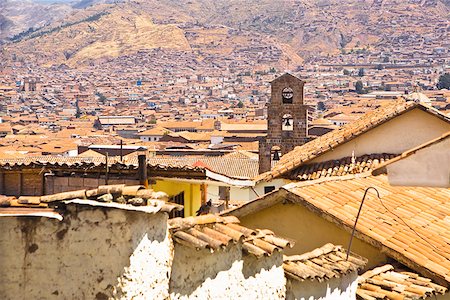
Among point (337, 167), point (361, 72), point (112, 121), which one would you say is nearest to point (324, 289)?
point (337, 167)

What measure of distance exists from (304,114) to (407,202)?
16063 mm

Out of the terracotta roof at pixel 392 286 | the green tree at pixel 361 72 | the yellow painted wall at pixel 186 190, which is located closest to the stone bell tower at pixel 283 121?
the yellow painted wall at pixel 186 190

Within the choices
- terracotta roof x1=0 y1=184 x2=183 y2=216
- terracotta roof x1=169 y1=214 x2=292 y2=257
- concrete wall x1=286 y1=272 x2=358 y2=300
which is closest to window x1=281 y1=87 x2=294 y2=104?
concrete wall x1=286 y1=272 x2=358 y2=300

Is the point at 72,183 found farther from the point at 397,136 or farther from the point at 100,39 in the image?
the point at 100,39

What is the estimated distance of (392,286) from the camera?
4.73 m

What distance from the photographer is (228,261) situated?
334cm

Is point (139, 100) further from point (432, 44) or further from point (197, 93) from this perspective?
point (432, 44)

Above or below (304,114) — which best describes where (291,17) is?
above

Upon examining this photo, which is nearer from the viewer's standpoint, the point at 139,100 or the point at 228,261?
the point at 228,261

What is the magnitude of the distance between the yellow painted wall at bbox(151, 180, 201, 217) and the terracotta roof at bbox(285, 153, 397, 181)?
3110 mm

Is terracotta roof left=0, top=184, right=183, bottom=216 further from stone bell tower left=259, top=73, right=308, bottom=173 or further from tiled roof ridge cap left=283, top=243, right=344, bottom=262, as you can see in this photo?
stone bell tower left=259, top=73, right=308, bottom=173

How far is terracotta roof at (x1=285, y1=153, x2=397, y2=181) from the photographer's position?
9081mm

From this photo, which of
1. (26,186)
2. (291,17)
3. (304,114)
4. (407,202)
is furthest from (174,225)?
(291,17)

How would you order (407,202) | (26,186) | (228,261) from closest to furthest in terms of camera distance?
(228,261)
(26,186)
(407,202)
